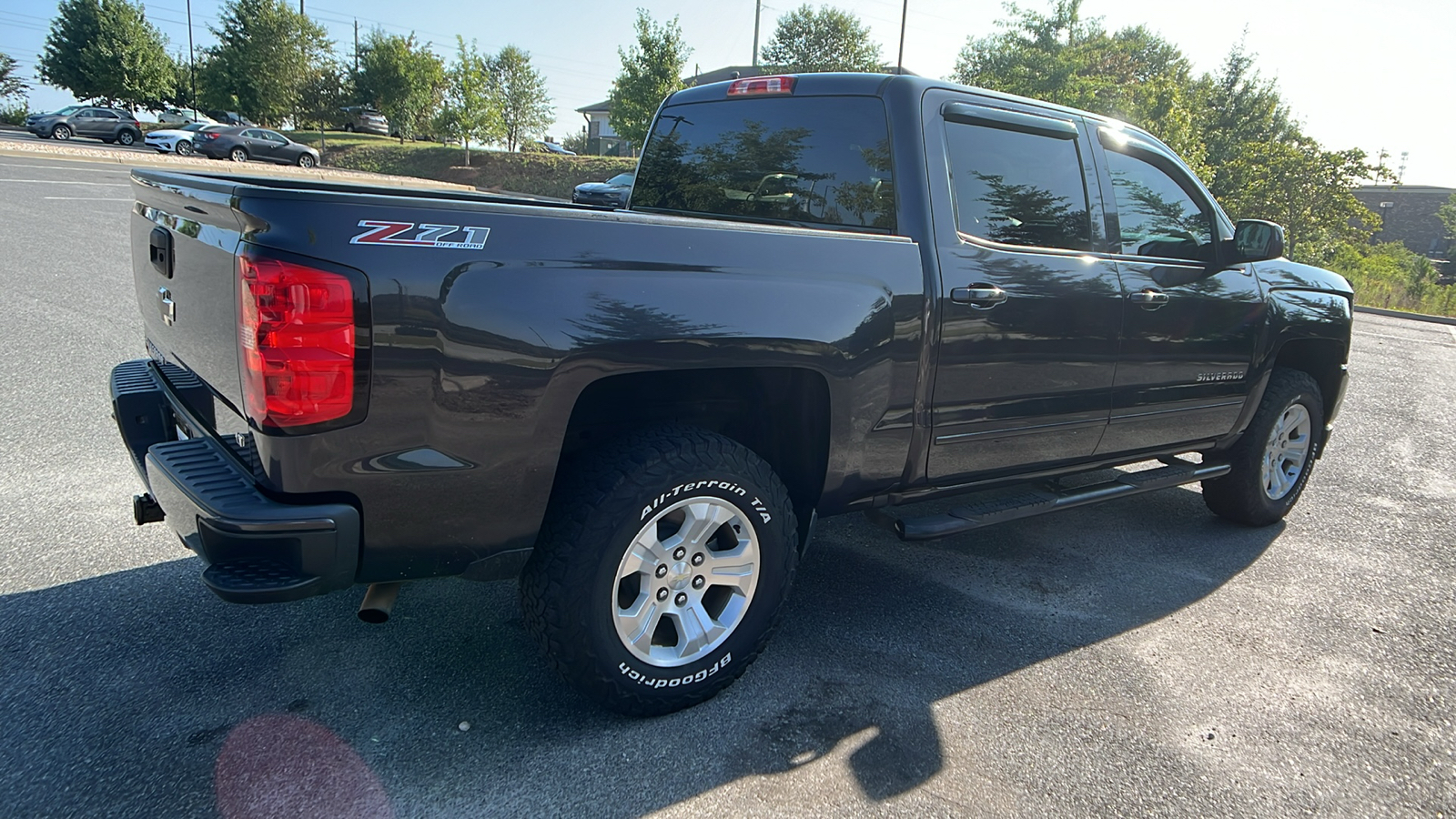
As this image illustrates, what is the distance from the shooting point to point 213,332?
92.2 inches

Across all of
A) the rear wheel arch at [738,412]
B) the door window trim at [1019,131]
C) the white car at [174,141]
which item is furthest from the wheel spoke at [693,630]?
the white car at [174,141]

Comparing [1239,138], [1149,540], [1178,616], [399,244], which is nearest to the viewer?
[399,244]

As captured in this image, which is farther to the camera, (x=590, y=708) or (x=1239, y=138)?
(x=1239, y=138)

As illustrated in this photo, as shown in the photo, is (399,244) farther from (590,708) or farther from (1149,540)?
(1149,540)

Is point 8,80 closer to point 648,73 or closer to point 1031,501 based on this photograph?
point 648,73

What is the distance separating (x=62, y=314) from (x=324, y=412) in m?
6.64

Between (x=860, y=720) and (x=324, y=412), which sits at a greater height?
(x=324, y=412)

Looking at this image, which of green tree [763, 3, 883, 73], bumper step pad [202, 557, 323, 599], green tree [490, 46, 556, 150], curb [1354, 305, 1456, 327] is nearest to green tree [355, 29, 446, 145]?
green tree [490, 46, 556, 150]

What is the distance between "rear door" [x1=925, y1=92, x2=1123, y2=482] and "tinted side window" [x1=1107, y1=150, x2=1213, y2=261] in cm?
20

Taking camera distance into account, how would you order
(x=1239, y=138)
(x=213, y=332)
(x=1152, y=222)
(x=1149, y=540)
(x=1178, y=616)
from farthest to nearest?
1. (x=1239, y=138)
2. (x=1149, y=540)
3. (x=1152, y=222)
4. (x=1178, y=616)
5. (x=213, y=332)

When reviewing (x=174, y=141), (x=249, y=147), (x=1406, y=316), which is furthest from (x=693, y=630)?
(x=174, y=141)

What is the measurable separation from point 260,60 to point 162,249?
4681 centimetres

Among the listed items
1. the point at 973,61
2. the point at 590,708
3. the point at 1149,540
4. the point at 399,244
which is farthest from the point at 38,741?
the point at 973,61

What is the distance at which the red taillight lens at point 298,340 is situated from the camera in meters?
2.01
